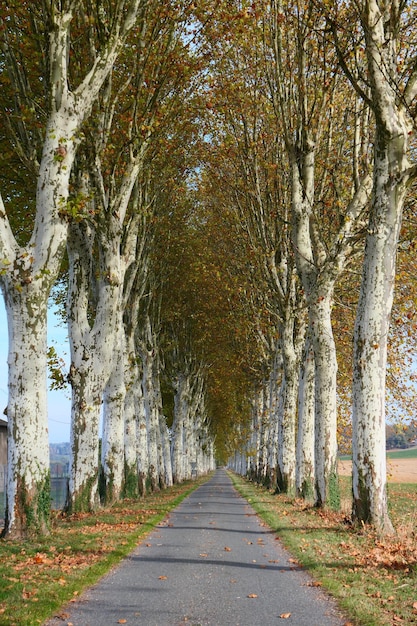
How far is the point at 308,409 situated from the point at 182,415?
23.2 meters

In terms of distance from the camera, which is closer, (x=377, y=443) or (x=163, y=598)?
(x=163, y=598)

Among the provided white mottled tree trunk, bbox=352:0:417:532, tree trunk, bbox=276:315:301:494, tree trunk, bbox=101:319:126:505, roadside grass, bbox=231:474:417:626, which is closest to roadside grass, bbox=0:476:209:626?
roadside grass, bbox=231:474:417:626

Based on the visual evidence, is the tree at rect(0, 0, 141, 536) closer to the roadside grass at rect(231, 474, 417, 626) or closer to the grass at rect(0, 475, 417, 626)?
the grass at rect(0, 475, 417, 626)

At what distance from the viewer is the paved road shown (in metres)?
6.76

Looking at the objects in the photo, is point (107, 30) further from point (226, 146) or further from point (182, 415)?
point (182, 415)

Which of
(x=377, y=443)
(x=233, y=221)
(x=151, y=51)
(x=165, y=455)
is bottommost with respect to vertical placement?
(x=165, y=455)

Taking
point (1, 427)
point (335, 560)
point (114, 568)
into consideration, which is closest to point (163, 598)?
point (114, 568)

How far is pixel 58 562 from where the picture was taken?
30.6 feet

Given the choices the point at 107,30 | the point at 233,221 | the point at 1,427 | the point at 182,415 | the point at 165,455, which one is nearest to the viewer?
the point at 107,30

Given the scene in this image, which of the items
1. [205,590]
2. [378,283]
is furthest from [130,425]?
[205,590]

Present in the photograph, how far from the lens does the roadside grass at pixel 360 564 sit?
7029mm

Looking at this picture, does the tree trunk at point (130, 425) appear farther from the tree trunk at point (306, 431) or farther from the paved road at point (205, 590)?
A: the paved road at point (205, 590)

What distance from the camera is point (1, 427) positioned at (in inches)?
1950

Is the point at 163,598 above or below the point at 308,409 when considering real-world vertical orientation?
below
